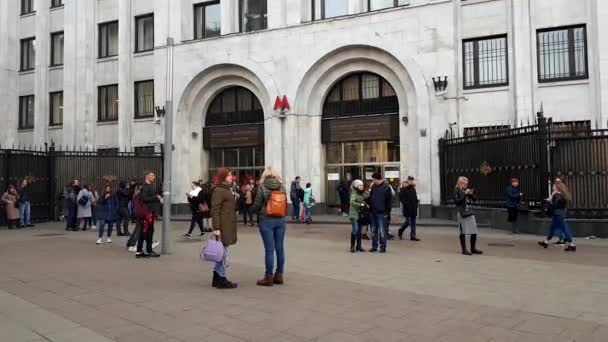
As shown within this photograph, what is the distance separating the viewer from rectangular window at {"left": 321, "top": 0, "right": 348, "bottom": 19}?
26172 mm

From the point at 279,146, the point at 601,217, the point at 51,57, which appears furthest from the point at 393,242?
the point at 51,57

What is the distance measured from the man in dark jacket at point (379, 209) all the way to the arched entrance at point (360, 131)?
1226cm

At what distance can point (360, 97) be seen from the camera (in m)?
25.9

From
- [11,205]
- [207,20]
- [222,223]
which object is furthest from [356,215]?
[207,20]

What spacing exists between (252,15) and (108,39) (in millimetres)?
10413

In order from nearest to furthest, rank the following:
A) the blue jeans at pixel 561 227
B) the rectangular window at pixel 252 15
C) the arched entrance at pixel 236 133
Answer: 1. the blue jeans at pixel 561 227
2. the rectangular window at pixel 252 15
3. the arched entrance at pixel 236 133

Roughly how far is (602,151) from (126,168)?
21.9 metres

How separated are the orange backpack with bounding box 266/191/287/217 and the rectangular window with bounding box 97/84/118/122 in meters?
26.4

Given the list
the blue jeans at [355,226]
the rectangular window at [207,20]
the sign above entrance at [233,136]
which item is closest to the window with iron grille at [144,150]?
the sign above entrance at [233,136]

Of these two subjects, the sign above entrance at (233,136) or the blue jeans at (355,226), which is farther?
the sign above entrance at (233,136)

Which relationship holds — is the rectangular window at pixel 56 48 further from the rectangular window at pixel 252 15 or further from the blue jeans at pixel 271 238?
the blue jeans at pixel 271 238

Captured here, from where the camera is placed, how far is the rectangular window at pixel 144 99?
102 ft

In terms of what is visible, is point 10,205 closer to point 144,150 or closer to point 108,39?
point 144,150

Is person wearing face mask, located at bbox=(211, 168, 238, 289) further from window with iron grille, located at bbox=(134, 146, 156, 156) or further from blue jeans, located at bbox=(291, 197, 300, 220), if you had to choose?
window with iron grille, located at bbox=(134, 146, 156, 156)
